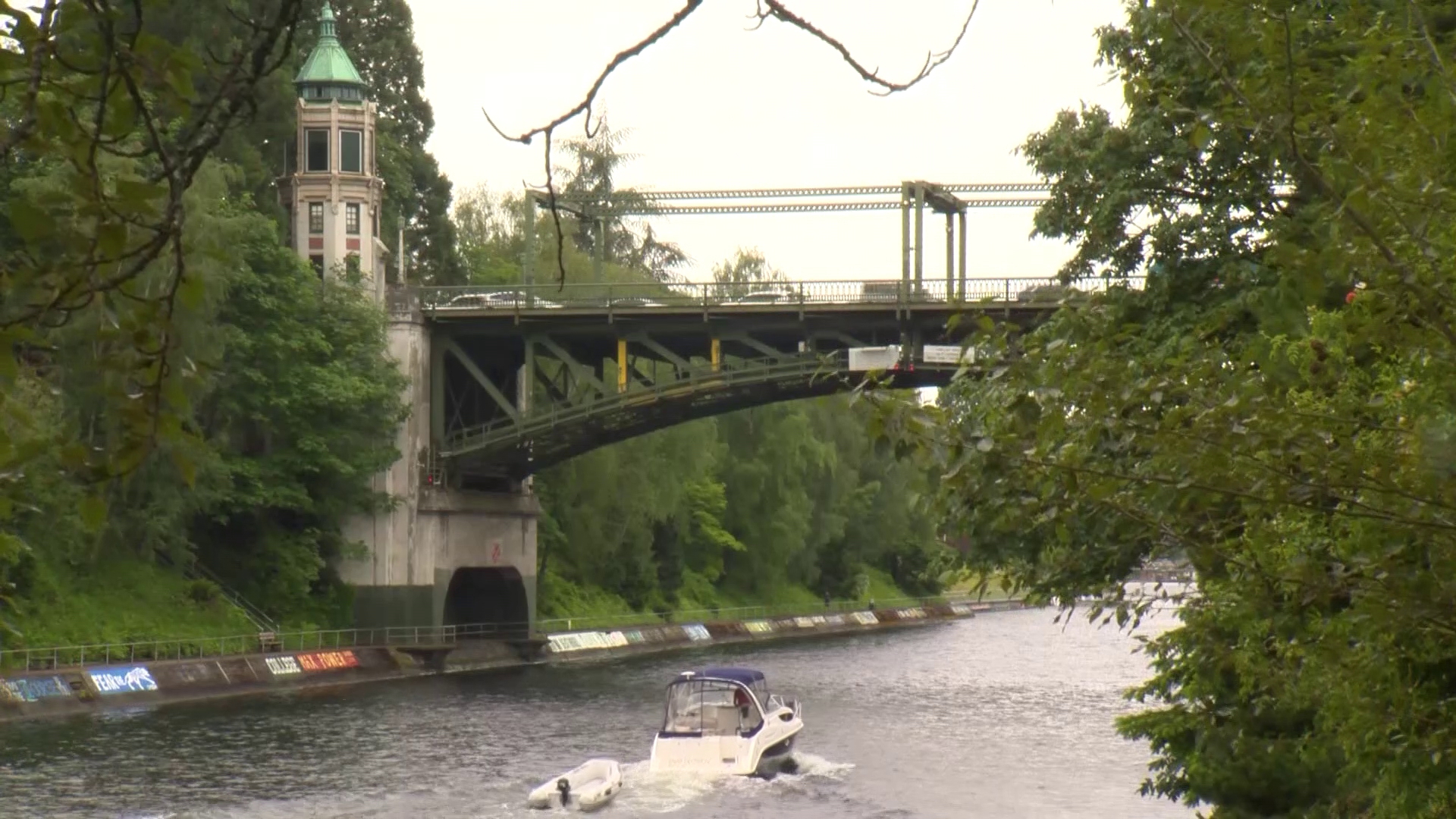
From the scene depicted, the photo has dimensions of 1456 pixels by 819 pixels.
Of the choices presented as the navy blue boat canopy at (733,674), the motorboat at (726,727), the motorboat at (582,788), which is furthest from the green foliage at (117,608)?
the motorboat at (582,788)

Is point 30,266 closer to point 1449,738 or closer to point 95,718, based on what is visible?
point 1449,738

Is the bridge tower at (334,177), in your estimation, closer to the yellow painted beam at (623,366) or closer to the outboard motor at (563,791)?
the yellow painted beam at (623,366)

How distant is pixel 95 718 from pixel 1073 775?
22213 mm

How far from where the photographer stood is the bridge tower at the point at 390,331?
207 ft

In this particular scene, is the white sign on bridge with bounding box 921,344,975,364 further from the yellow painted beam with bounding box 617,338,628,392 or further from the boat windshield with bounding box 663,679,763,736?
the boat windshield with bounding box 663,679,763,736

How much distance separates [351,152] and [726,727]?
30.1m

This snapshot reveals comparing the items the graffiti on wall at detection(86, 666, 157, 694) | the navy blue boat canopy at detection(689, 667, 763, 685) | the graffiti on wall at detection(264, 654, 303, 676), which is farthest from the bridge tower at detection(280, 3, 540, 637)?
the navy blue boat canopy at detection(689, 667, 763, 685)

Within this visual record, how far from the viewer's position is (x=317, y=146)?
6356 cm

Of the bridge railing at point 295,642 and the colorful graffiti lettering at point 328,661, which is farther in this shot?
the colorful graffiti lettering at point 328,661

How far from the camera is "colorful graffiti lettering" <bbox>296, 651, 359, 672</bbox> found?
55.1m

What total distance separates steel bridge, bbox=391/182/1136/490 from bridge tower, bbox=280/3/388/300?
7.91 feet

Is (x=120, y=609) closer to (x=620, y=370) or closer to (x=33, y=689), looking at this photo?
(x=33, y=689)

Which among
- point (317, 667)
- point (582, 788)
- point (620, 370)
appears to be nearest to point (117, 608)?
point (317, 667)

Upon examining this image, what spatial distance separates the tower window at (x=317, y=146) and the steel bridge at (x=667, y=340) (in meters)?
5.04
